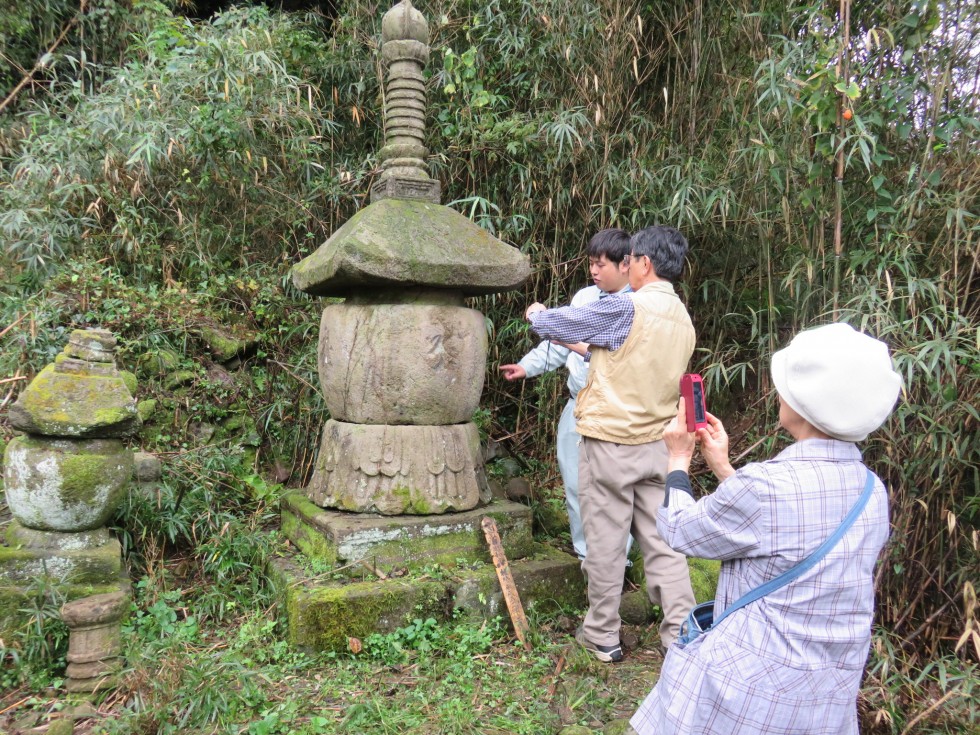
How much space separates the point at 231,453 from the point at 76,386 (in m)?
1.26

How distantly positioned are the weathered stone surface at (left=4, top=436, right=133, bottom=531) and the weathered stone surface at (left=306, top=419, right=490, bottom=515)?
3.05 feet

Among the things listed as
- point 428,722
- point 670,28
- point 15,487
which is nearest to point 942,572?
point 428,722

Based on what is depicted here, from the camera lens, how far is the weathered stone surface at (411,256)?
298 centimetres

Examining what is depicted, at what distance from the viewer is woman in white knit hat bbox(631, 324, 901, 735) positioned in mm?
1397

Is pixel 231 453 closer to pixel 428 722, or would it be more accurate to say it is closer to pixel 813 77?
pixel 428 722

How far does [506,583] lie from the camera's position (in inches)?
119

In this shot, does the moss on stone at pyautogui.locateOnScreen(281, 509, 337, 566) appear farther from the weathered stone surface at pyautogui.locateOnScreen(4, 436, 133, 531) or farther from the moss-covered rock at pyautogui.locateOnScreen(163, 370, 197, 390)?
the moss-covered rock at pyautogui.locateOnScreen(163, 370, 197, 390)

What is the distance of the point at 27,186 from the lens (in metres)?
4.95

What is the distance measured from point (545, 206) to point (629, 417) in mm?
1988

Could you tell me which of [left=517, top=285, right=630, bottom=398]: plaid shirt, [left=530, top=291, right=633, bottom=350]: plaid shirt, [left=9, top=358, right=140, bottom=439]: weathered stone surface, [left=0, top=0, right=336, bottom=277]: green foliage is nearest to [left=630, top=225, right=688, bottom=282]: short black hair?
[left=530, top=291, right=633, bottom=350]: plaid shirt

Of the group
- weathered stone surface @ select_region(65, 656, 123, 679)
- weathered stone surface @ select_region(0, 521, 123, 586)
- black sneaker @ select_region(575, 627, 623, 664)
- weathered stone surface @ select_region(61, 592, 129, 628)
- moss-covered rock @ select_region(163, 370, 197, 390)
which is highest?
moss-covered rock @ select_region(163, 370, 197, 390)

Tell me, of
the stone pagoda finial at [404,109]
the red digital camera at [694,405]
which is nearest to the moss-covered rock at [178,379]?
the stone pagoda finial at [404,109]

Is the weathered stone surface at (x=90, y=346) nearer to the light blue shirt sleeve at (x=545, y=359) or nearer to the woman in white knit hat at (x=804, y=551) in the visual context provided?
the light blue shirt sleeve at (x=545, y=359)

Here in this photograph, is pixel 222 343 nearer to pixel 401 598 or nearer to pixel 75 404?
pixel 75 404
